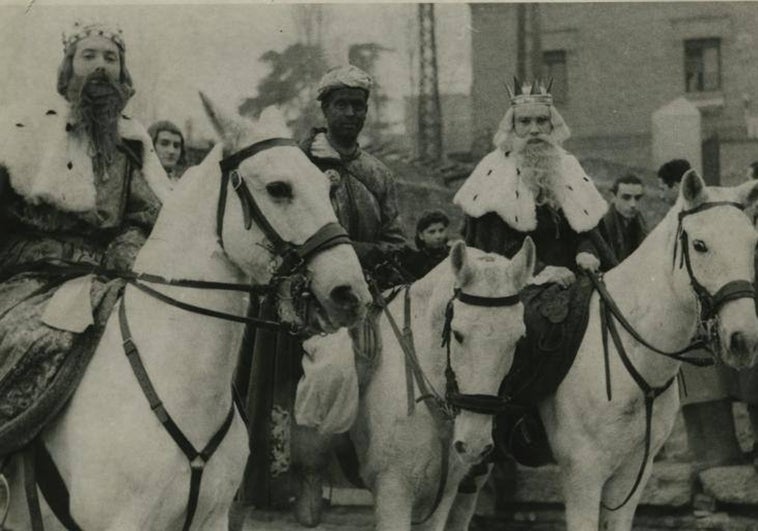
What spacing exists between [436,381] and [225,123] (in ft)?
7.48

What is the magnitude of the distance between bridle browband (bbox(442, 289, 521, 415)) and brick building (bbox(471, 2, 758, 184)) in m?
6.43

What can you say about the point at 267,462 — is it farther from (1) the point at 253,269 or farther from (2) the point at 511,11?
(2) the point at 511,11

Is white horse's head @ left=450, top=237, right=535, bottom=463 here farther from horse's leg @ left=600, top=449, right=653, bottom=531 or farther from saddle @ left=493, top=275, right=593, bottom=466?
horse's leg @ left=600, top=449, right=653, bottom=531

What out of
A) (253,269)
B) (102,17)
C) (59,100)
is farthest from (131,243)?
(102,17)

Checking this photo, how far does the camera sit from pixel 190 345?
13.4 ft

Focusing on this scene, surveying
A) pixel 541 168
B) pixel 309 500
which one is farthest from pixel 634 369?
pixel 309 500

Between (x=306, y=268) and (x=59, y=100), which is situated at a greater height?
(x=59, y=100)

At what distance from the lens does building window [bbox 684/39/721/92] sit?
507 inches

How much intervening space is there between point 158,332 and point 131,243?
A: 2.78 feet

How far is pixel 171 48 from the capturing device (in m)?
9.54

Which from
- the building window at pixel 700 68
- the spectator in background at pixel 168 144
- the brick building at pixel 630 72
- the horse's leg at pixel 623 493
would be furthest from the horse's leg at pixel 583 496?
the building window at pixel 700 68

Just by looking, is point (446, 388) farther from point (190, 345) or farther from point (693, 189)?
point (190, 345)

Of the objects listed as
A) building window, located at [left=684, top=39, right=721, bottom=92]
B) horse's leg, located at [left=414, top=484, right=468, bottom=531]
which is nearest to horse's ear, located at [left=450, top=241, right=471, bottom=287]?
horse's leg, located at [left=414, top=484, right=468, bottom=531]

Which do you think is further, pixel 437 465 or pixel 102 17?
pixel 102 17
